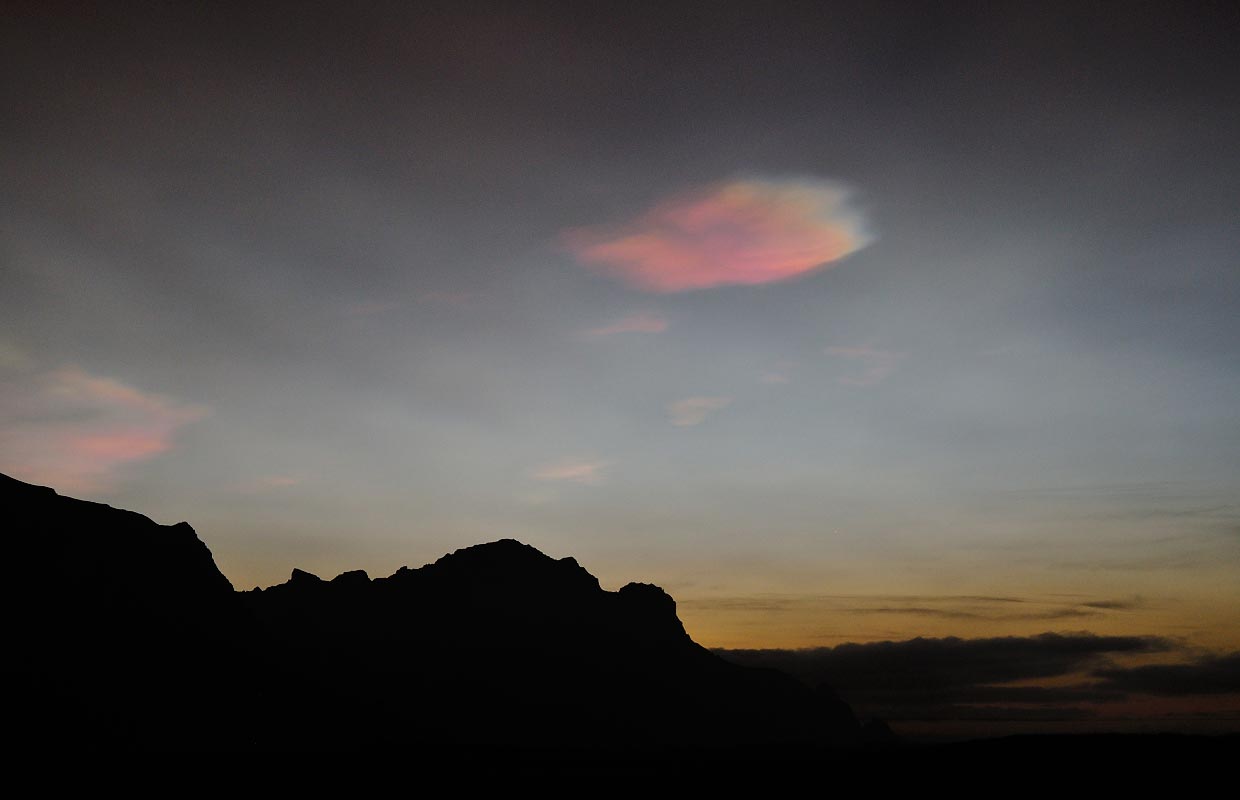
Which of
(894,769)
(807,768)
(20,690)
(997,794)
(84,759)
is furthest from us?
(20,690)

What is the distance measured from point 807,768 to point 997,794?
3347 centimetres

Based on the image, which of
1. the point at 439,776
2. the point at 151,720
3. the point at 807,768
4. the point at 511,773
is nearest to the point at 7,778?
the point at 439,776

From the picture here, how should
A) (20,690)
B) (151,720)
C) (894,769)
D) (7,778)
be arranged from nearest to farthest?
(894,769) → (7,778) → (20,690) → (151,720)

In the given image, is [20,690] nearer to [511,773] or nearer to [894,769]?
[511,773]

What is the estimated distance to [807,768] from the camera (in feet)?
372

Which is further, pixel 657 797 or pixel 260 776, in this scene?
pixel 260 776

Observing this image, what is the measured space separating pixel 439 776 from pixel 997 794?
72012 millimetres

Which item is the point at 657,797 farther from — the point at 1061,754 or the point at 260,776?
the point at 260,776

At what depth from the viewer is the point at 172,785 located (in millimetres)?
100875

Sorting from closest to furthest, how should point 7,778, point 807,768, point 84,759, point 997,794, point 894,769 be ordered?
point 997,794
point 894,769
point 807,768
point 7,778
point 84,759

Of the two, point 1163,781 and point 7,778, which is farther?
point 7,778

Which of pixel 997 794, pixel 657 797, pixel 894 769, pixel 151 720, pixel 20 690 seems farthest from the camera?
pixel 151 720

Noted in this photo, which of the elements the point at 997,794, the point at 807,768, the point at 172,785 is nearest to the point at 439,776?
the point at 172,785

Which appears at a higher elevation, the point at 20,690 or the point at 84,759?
the point at 20,690
